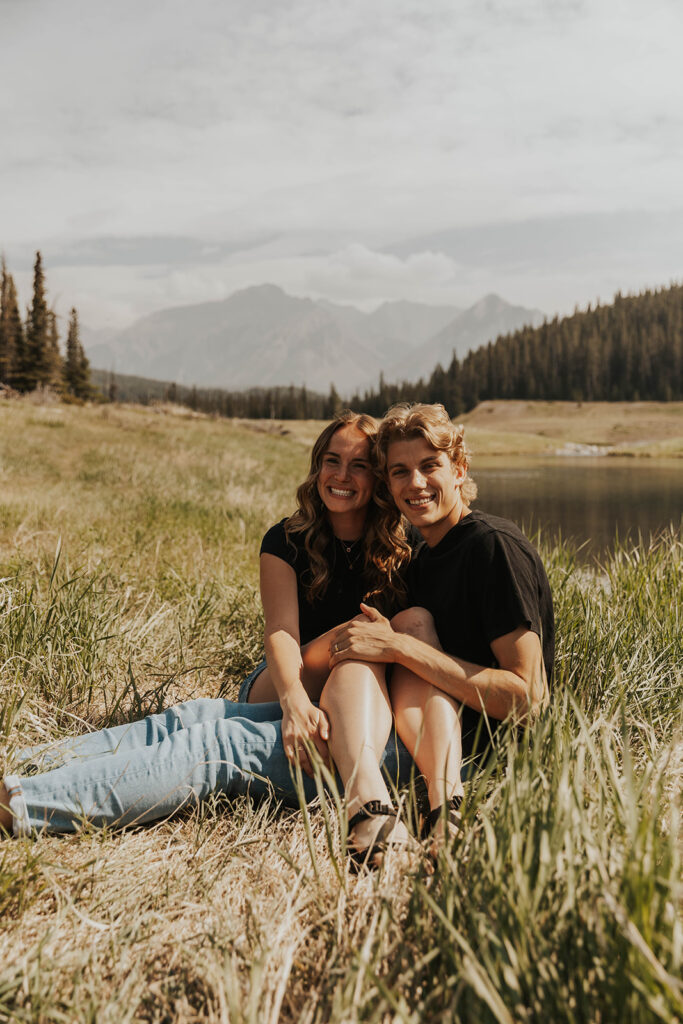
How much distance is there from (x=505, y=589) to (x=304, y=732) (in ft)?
2.86

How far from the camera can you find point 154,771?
94.3 inches

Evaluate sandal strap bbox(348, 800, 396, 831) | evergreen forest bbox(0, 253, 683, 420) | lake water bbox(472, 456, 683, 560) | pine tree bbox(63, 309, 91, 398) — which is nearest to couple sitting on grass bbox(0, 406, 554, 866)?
sandal strap bbox(348, 800, 396, 831)

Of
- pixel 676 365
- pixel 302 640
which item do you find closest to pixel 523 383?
pixel 676 365

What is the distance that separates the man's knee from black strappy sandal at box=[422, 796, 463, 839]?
0.63 m

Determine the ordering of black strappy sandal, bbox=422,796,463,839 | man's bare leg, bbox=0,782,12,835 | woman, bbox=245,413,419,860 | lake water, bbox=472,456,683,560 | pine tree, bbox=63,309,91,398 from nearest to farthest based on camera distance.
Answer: black strappy sandal, bbox=422,796,463,839 < man's bare leg, bbox=0,782,12,835 < woman, bbox=245,413,419,860 < lake water, bbox=472,456,683,560 < pine tree, bbox=63,309,91,398

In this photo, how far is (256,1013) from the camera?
1.44m

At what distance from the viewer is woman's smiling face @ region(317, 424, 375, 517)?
121 inches

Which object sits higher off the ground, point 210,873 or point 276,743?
point 276,743

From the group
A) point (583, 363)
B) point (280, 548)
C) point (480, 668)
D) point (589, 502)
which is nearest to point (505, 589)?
point (480, 668)

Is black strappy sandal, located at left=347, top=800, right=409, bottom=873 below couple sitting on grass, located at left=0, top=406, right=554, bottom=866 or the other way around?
below

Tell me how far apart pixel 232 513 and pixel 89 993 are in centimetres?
779

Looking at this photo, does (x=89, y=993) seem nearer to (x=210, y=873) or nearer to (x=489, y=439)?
(x=210, y=873)

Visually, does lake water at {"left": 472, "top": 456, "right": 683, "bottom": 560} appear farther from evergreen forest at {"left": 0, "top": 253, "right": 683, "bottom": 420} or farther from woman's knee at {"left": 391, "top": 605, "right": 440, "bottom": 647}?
evergreen forest at {"left": 0, "top": 253, "right": 683, "bottom": 420}

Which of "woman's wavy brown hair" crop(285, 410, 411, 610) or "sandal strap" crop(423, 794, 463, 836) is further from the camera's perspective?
"woman's wavy brown hair" crop(285, 410, 411, 610)
